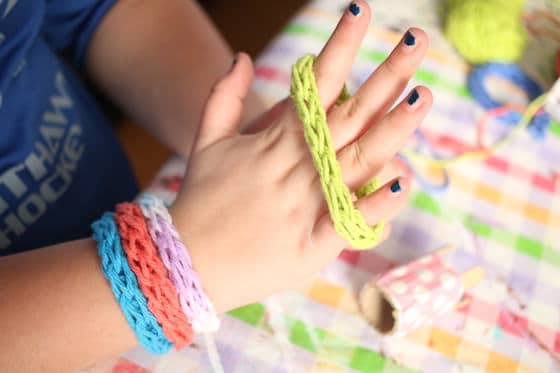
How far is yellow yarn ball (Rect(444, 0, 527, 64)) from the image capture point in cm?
60

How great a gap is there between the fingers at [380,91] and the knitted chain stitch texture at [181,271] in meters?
0.13

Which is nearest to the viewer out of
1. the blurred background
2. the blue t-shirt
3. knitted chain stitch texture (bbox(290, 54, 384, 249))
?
knitted chain stitch texture (bbox(290, 54, 384, 249))

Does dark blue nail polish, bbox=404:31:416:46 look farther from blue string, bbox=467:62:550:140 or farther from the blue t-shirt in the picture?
the blue t-shirt

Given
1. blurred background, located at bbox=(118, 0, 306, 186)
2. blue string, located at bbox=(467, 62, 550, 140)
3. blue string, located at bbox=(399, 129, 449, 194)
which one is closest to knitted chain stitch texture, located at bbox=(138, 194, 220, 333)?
Result: blue string, located at bbox=(399, 129, 449, 194)

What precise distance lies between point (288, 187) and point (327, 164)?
0.12ft

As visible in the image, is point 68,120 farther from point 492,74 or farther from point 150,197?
point 492,74

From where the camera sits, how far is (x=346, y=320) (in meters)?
0.45

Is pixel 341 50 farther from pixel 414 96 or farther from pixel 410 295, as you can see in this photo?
pixel 410 295

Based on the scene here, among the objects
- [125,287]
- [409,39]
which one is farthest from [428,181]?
[125,287]

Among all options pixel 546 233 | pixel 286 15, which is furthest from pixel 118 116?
pixel 546 233

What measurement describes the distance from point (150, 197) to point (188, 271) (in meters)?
0.07

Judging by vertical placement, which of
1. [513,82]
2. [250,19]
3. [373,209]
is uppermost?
[373,209]

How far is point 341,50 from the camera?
1.25 ft

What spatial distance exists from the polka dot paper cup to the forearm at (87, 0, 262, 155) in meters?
0.22
